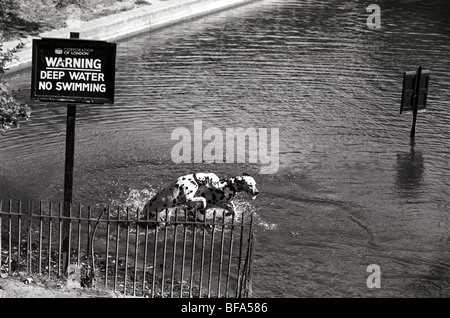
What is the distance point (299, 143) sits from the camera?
2172 cm

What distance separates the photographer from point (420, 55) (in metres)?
32.1

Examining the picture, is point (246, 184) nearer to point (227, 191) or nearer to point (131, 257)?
point (227, 191)

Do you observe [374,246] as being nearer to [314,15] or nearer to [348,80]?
[348,80]

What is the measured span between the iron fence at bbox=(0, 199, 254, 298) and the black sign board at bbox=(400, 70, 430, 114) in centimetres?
692

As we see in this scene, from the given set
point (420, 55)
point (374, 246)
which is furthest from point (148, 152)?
point (420, 55)

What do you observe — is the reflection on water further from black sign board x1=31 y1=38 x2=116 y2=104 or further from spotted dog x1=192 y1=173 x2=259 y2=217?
black sign board x1=31 y1=38 x2=116 y2=104

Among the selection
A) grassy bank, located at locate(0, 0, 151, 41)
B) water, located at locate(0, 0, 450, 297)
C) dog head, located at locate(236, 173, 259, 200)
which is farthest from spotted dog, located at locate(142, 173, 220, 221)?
grassy bank, located at locate(0, 0, 151, 41)

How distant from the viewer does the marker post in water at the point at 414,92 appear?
72.1 feet

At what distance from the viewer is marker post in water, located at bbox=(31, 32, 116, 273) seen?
13.1m

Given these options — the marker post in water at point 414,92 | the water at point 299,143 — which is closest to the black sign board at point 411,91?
the marker post in water at point 414,92
